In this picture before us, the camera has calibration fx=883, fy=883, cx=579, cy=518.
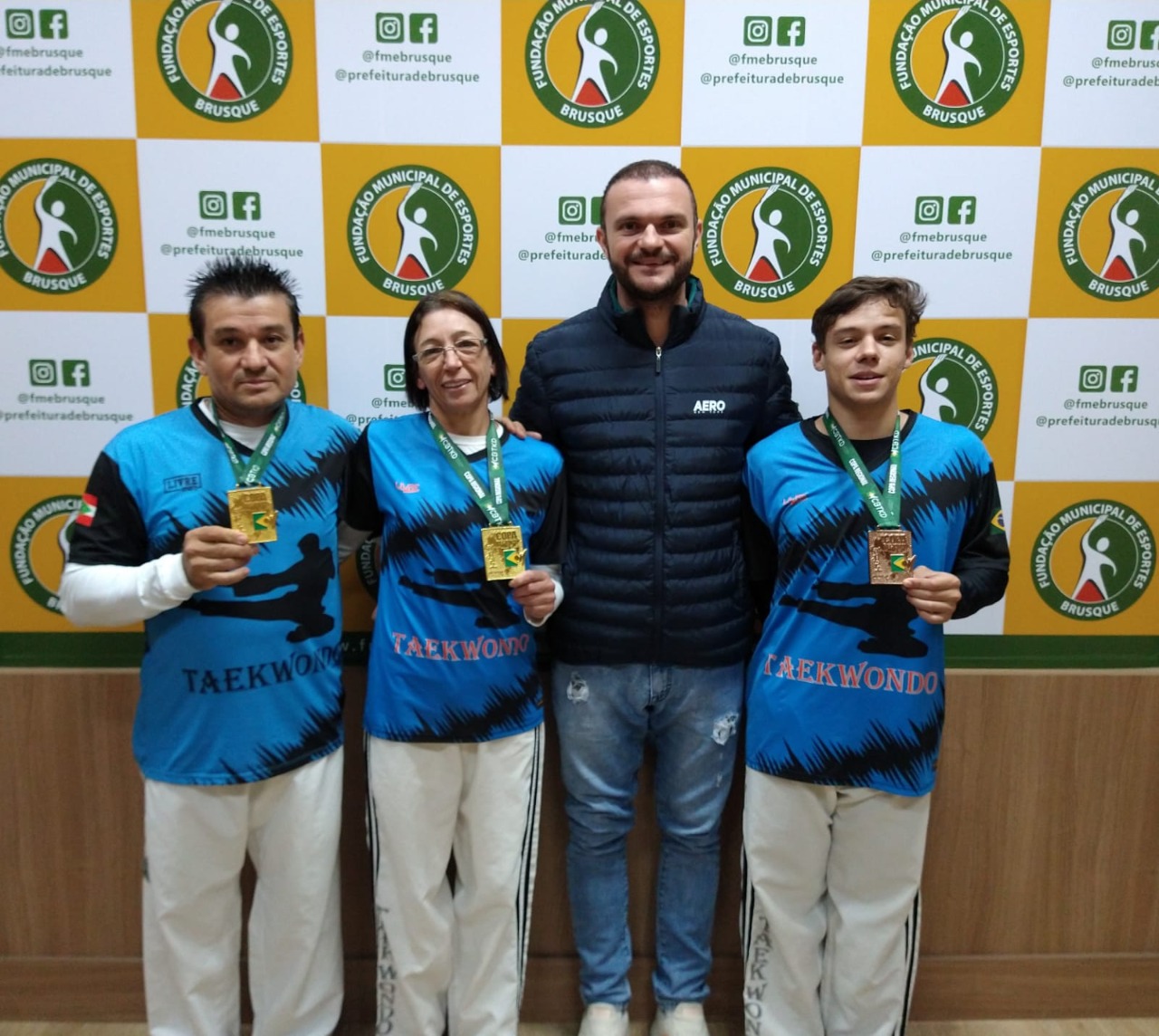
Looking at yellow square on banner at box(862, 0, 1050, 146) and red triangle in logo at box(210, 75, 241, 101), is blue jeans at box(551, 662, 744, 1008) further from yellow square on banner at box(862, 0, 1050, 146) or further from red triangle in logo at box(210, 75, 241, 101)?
red triangle in logo at box(210, 75, 241, 101)

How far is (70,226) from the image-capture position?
6.67 ft

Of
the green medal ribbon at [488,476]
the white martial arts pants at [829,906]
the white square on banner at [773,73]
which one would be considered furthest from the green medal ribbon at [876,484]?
the white square on banner at [773,73]

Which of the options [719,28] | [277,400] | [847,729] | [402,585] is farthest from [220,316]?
[847,729]

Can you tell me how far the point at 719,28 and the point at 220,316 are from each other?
4.20ft

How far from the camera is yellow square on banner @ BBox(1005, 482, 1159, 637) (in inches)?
86.0

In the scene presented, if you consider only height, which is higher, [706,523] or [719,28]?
[719,28]

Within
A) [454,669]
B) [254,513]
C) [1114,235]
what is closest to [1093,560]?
[1114,235]

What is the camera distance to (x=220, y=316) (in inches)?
64.9

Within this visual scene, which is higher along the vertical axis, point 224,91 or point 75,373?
point 224,91

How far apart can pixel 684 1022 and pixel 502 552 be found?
1.21m

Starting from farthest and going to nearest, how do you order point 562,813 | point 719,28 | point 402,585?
point 562,813, point 719,28, point 402,585

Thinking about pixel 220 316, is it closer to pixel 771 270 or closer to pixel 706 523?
pixel 706 523

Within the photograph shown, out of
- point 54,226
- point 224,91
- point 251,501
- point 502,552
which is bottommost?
point 502,552

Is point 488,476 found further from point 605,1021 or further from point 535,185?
point 605,1021
